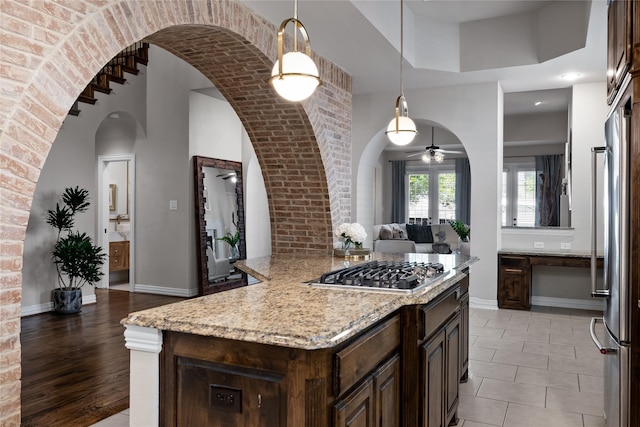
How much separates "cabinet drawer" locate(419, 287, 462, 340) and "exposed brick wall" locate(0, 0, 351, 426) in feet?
5.67

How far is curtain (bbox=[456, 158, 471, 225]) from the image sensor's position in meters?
12.6

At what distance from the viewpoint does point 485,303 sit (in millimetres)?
6191

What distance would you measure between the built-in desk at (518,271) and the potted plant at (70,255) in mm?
4923

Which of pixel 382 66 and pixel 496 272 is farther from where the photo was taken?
pixel 496 272

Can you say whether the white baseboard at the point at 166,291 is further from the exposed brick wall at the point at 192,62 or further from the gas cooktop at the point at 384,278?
the gas cooktop at the point at 384,278

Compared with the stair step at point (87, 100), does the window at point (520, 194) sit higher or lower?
lower

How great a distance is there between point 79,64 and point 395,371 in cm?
203

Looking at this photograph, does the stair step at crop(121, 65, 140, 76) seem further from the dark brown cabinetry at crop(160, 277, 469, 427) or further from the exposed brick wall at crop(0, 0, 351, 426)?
the dark brown cabinetry at crop(160, 277, 469, 427)

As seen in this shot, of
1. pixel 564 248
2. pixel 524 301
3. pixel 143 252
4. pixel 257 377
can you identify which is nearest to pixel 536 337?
pixel 524 301

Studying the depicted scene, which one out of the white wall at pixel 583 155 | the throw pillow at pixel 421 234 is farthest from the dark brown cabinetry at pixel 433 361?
the throw pillow at pixel 421 234

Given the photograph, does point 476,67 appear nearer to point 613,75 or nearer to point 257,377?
point 613,75

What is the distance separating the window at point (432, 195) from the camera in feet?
42.5

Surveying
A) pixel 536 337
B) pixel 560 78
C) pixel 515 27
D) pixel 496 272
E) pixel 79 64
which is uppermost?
pixel 515 27

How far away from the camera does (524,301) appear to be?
19.8 ft
